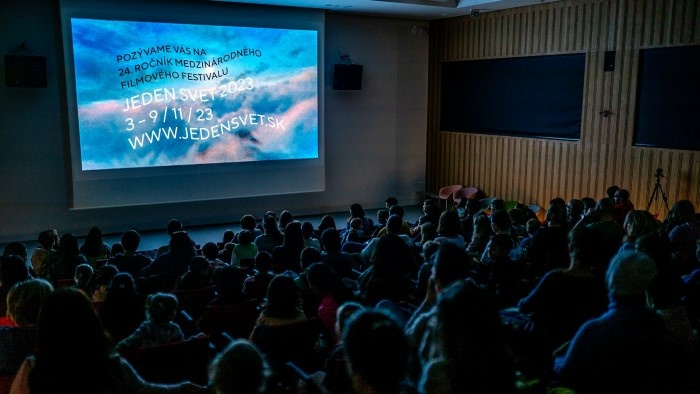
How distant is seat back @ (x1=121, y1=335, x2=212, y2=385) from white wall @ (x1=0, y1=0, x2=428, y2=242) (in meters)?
6.26

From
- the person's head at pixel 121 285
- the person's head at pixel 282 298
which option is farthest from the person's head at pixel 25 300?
the person's head at pixel 282 298

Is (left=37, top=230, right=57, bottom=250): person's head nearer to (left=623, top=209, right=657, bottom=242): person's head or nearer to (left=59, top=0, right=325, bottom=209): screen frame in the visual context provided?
(left=59, top=0, right=325, bottom=209): screen frame

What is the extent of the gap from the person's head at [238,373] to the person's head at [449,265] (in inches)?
44.9

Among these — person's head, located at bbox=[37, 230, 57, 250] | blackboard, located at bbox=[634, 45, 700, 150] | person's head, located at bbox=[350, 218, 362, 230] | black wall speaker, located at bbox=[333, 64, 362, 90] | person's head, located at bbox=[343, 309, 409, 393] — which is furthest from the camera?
black wall speaker, located at bbox=[333, 64, 362, 90]

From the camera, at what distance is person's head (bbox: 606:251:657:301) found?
2.27 metres

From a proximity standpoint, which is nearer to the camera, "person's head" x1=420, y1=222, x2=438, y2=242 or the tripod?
"person's head" x1=420, y1=222, x2=438, y2=242

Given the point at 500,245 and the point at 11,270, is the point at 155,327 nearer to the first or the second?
the point at 11,270

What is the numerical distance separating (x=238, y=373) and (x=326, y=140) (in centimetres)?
849

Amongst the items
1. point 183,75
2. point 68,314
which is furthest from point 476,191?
point 68,314

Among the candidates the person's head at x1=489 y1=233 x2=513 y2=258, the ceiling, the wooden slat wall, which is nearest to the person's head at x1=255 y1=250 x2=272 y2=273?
the person's head at x1=489 y1=233 x2=513 y2=258

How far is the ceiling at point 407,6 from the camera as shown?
8.69 meters

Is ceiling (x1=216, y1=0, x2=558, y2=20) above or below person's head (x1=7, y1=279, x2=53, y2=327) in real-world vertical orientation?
above

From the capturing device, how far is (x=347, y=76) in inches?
385

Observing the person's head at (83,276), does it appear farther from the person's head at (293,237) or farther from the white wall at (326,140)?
the white wall at (326,140)
